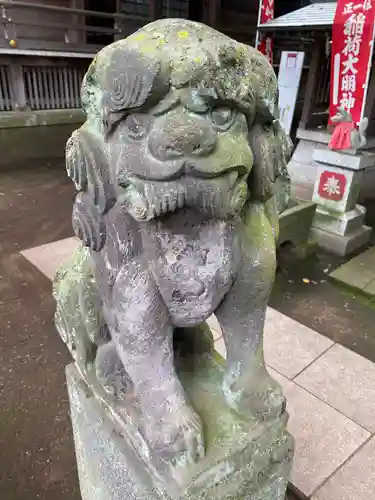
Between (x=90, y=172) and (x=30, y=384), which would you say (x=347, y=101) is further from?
(x=90, y=172)

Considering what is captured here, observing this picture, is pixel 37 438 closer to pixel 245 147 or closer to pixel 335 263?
pixel 245 147

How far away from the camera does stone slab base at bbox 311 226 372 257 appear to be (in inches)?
138

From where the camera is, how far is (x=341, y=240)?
350cm

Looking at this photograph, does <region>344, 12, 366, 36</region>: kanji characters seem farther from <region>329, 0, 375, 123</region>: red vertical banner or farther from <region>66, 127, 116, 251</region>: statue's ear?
<region>66, 127, 116, 251</region>: statue's ear

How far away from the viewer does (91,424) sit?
1078mm

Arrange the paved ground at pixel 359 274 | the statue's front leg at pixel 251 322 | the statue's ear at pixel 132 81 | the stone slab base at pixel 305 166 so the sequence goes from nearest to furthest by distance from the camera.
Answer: the statue's ear at pixel 132 81, the statue's front leg at pixel 251 322, the paved ground at pixel 359 274, the stone slab base at pixel 305 166

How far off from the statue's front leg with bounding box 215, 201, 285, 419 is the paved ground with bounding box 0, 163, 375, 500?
932mm

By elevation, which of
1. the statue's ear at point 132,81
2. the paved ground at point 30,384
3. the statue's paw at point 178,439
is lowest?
the paved ground at point 30,384

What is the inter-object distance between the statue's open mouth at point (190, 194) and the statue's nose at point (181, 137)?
3 cm

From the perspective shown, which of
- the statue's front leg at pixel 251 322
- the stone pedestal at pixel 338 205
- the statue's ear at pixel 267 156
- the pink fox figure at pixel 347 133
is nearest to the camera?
the statue's ear at pixel 267 156

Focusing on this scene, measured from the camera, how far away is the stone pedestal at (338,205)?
347 centimetres

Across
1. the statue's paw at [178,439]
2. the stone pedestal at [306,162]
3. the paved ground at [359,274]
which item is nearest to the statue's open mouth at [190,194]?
the statue's paw at [178,439]

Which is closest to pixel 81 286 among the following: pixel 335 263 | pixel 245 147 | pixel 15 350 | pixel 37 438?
pixel 245 147

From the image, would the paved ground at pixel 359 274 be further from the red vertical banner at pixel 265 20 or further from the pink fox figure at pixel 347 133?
the red vertical banner at pixel 265 20
